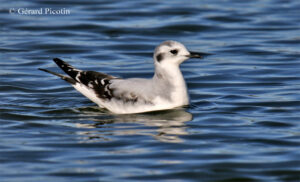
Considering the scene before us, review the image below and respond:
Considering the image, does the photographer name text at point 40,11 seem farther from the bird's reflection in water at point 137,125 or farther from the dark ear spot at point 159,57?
the dark ear spot at point 159,57

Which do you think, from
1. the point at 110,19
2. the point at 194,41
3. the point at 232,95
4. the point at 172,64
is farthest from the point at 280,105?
the point at 110,19

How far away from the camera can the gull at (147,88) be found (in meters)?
10.7

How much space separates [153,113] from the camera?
1077 cm

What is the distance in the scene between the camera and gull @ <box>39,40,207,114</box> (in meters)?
10.7

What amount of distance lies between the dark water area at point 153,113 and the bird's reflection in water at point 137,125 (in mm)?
16

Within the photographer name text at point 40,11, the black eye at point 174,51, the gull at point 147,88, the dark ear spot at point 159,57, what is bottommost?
the gull at point 147,88

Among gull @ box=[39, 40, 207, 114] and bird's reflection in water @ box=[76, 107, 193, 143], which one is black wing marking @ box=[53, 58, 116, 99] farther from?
bird's reflection in water @ box=[76, 107, 193, 143]

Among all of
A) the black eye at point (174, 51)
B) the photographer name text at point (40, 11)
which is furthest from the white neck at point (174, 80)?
the photographer name text at point (40, 11)

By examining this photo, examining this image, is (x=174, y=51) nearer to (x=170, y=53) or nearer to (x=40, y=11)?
(x=170, y=53)

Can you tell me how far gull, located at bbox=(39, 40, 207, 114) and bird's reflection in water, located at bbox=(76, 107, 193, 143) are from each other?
0.45 feet

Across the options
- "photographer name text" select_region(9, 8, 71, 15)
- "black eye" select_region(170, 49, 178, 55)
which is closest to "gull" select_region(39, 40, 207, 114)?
"black eye" select_region(170, 49, 178, 55)

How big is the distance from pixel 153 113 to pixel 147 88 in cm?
38

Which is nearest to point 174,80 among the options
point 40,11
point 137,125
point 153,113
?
point 153,113

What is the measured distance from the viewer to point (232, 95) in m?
12.2
